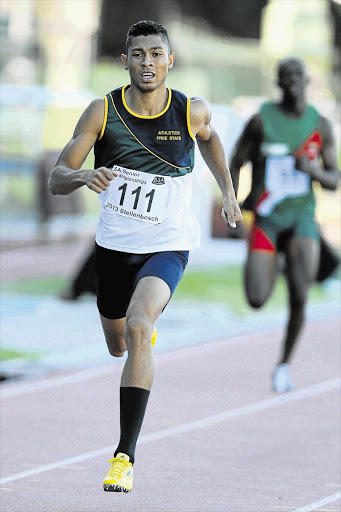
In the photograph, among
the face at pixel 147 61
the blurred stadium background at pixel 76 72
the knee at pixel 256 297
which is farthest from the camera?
the blurred stadium background at pixel 76 72

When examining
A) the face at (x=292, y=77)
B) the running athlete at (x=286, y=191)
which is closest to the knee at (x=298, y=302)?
the running athlete at (x=286, y=191)

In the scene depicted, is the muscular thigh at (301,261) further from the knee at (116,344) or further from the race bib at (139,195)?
the race bib at (139,195)

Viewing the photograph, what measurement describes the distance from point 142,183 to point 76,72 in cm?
1886

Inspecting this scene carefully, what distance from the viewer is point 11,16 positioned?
2414 cm

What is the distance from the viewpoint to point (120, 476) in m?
5.44

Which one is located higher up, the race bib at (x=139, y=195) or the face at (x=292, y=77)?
the race bib at (x=139, y=195)

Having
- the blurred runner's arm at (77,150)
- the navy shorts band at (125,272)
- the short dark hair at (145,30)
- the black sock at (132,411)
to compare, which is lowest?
the black sock at (132,411)

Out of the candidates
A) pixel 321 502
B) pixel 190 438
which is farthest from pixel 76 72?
pixel 321 502

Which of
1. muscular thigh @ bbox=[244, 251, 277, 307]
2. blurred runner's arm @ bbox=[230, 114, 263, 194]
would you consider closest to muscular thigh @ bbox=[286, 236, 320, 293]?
muscular thigh @ bbox=[244, 251, 277, 307]

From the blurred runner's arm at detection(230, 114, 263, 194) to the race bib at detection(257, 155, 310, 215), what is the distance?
0.18 meters

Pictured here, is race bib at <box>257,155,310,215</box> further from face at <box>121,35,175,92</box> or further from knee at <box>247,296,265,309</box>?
face at <box>121,35,175,92</box>

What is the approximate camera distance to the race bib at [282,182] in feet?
30.8

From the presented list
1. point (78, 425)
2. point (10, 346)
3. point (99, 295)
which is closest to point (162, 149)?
point (99, 295)

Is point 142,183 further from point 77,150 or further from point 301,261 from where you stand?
point 301,261
